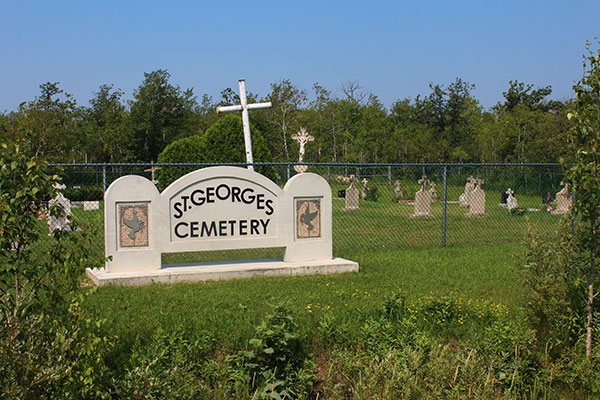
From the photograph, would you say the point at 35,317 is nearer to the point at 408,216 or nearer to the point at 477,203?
the point at 408,216

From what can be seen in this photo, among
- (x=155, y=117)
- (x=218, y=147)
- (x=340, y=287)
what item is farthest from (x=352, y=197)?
(x=155, y=117)

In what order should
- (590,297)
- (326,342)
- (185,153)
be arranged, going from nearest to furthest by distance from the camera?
(590,297)
(326,342)
(185,153)

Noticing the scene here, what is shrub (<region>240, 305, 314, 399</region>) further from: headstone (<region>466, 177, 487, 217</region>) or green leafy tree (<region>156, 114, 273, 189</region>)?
green leafy tree (<region>156, 114, 273, 189</region>)

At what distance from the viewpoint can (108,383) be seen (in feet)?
13.4

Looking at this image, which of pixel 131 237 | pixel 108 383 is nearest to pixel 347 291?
pixel 131 237

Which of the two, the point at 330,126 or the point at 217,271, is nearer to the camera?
the point at 217,271

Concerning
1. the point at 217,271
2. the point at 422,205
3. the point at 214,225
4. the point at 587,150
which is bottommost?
the point at 217,271

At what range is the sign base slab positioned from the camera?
23.5ft

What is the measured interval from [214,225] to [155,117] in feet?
108

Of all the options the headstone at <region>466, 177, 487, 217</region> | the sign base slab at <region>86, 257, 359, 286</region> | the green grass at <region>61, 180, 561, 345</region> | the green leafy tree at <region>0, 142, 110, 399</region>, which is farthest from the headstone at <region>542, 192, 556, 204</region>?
the green leafy tree at <region>0, 142, 110, 399</region>

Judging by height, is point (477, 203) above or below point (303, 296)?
above

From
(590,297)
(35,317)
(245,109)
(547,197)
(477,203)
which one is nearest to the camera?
(35,317)

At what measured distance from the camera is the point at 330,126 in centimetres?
3866

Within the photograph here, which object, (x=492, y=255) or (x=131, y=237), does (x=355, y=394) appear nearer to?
(x=131, y=237)
